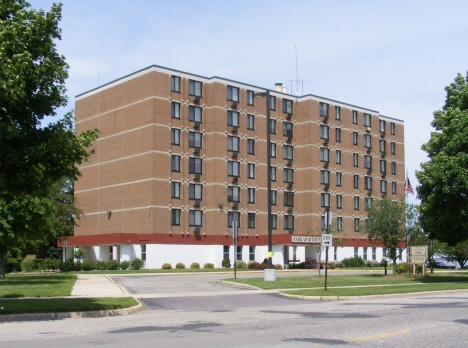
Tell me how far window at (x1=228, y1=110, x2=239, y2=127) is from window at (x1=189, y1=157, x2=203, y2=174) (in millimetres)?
5541

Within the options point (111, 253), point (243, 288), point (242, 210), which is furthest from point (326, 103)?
point (243, 288)

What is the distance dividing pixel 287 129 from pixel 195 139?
1371 centimetres

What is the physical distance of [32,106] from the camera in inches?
621

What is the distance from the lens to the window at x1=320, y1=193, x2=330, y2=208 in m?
71.2

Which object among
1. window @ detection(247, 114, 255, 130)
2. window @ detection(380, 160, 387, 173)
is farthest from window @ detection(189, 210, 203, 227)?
window @ detection(380, 160, 387, 173)

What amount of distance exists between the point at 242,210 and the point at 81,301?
4627 centimetres

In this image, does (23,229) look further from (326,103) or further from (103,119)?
(326,103)

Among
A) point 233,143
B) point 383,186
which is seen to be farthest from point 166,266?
point 383,186

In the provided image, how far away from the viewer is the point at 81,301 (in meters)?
18.5

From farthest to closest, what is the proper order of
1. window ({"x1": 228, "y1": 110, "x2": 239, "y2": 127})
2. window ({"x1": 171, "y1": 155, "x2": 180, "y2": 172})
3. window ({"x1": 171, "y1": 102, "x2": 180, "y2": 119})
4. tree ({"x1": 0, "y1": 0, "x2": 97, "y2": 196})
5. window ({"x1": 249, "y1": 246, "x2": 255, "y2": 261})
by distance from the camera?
window ({"x1": 249, "y1": 246, "x2": 255, "y2": 261}), window ({"x1": 228, "y1": 110, "x2": 239, "y2": 127}), window ({"x1": 171, "y1": 102, "x2": 180, "y2": 119}), window ({"x1": 171, "y1": 155, "x2": 180, "y2": 172}), tree ({"x1": 0, "y1": 0, "x2": 97, "y2": 196})

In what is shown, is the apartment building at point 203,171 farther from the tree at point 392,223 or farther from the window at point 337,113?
the tree at point 392,223

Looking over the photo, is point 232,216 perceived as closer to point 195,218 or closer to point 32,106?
point 195,218

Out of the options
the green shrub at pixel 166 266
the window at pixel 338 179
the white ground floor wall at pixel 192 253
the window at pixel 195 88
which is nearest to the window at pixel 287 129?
the window at pixel 338 179

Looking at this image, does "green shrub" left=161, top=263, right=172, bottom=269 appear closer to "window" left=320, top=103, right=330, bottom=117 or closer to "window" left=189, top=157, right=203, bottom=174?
"window" left=189, top=157, right=203, bottom=174
